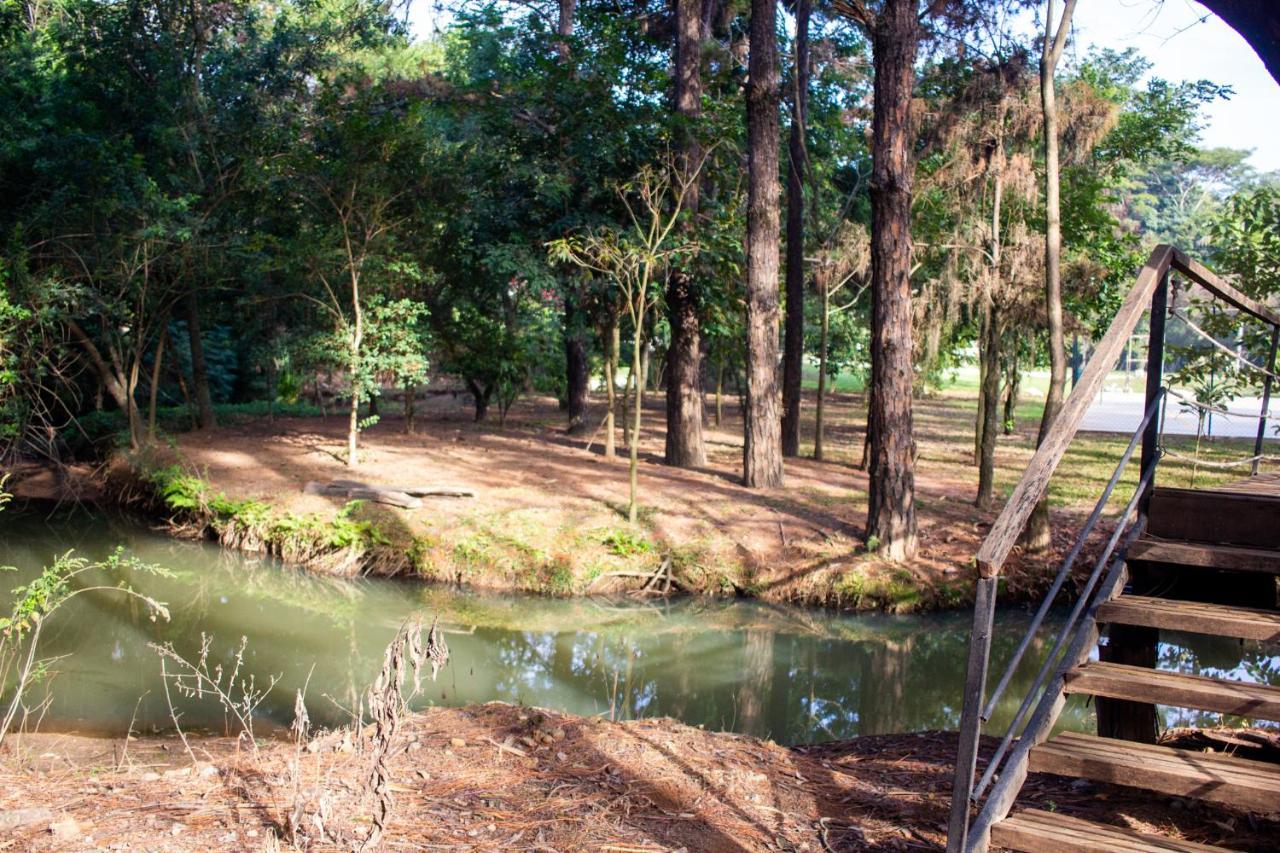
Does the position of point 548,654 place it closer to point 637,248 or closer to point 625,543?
point 625,543

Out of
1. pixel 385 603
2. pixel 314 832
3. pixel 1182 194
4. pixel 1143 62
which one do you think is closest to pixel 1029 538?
pixel 385 603

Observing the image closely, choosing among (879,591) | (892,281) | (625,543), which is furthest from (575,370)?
(879,591)

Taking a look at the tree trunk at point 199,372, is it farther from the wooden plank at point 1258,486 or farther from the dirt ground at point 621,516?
the wooden plank at point 1258,486

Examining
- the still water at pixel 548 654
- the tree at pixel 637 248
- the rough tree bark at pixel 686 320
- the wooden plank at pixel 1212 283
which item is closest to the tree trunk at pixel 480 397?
the tree at pixel 637 248

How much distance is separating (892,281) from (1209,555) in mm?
7031

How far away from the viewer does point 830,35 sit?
73.2ft

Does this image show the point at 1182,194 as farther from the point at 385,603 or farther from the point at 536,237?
the point at 385,603

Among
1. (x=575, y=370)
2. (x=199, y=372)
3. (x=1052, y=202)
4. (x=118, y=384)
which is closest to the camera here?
(x=1052, y=202)

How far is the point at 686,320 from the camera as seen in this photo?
622 inches

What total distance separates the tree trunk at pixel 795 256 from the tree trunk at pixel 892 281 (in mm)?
5122

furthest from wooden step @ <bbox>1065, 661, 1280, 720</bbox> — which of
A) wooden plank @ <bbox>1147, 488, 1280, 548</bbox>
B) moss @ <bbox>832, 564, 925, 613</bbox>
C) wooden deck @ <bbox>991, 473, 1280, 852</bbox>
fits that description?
moss @ <bbox>832, 564, 925, 613</bbox>

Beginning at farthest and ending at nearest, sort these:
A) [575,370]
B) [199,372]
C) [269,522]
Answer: [575,370] < [199,372] < [269,522]

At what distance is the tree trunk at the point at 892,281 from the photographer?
34.4 ft

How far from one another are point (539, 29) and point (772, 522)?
12.4 m
